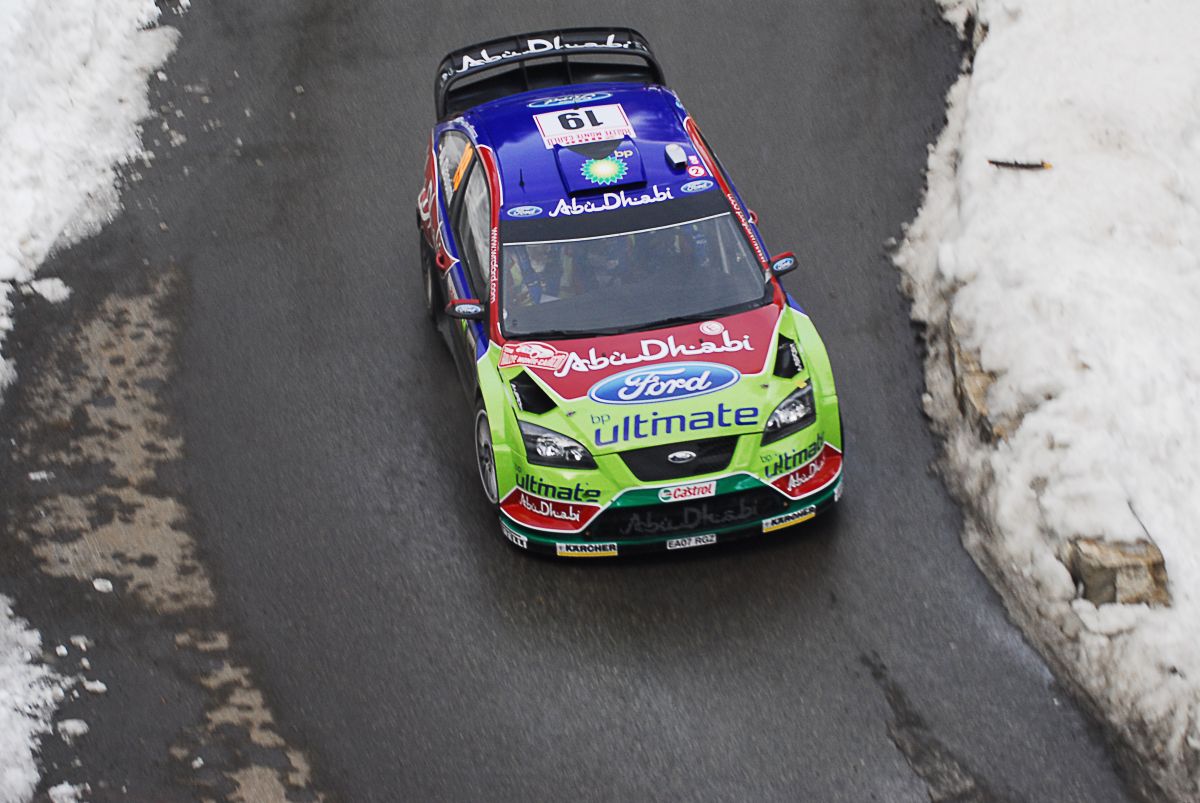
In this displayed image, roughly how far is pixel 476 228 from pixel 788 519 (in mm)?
2738

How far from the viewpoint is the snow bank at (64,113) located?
36.0ft

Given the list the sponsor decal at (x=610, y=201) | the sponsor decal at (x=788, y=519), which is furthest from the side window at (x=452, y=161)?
the sponsor decal at (x=788, y=519)

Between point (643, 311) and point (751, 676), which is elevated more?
point (643, 311)

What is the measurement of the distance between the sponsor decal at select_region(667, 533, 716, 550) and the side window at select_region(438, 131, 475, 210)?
9.91 ft

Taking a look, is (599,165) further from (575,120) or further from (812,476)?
(812,476)

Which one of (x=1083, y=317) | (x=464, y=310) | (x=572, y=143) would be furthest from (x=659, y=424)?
(x=1083, y=317)

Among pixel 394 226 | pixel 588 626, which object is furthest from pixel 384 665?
pixel 394 226

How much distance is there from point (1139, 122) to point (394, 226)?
5.73 meters

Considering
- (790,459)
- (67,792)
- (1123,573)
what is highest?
(790,459)

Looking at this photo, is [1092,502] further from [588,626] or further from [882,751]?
[588,626]

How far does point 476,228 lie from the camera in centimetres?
874

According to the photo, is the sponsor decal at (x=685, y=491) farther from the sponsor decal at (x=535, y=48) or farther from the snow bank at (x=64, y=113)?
the snow bank at (x=64, y=113)

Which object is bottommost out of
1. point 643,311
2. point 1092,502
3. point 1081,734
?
point 1081,734

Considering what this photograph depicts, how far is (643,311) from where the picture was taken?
8.00 metres
